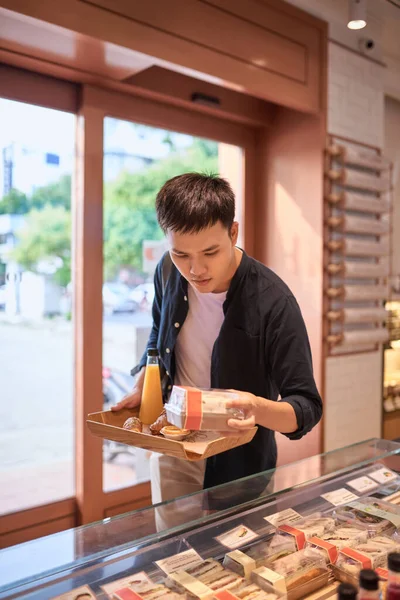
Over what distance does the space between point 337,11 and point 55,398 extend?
2.82 metres

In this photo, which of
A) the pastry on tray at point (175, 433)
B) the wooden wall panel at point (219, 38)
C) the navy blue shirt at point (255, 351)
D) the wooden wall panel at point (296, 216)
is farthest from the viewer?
the wooden wall panel at point (296, 216)

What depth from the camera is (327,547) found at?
1.26 m

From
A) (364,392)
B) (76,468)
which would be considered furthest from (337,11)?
(76,468)

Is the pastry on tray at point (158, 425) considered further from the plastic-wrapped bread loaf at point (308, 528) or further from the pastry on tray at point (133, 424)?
the plastic-wrapped bread loaf at point (308, 528)

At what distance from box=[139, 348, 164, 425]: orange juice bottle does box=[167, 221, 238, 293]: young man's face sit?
309mm

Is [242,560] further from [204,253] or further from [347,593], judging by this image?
[204,253]

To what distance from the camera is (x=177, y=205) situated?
1.51 meters

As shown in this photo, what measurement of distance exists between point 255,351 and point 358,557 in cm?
64

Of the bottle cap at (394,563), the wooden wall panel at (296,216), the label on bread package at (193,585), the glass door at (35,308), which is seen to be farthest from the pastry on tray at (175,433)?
the wooden wall panel at (296,216)

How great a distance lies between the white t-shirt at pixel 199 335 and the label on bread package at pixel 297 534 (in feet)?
1.84

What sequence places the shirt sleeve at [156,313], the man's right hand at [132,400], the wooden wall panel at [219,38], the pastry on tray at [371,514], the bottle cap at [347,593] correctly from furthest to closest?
the wooden wall panel at [219,38] → the shirt sleeve at [156,313] → the man's right hand at [132,400] → the pastry on tray at [371,514] → the bottle cap at [347,593]

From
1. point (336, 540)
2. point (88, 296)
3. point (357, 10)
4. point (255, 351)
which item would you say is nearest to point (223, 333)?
point (255, 351)

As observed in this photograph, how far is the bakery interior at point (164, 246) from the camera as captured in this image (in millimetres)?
1311

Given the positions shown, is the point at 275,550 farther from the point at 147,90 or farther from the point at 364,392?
the point at 364,392
